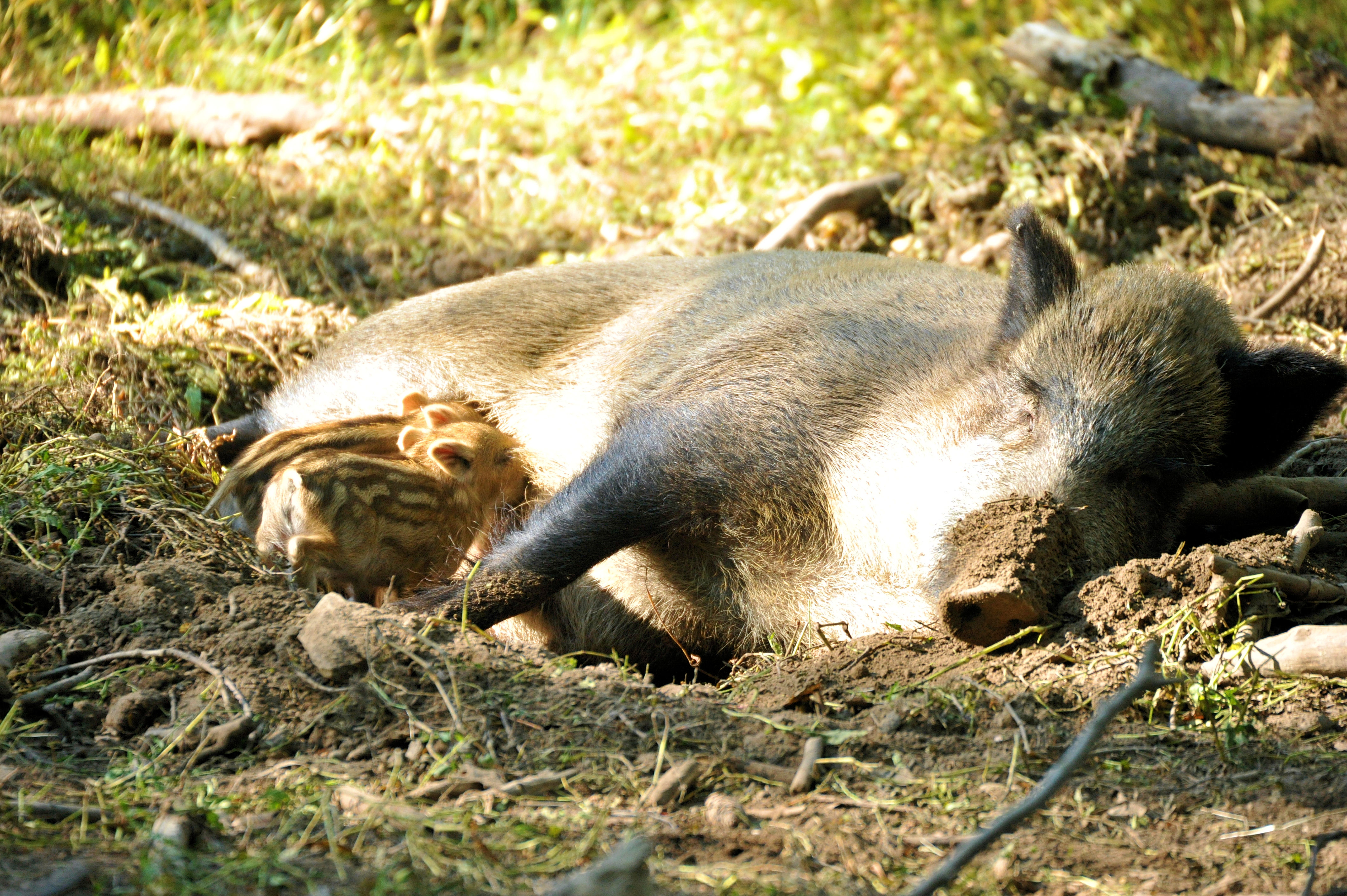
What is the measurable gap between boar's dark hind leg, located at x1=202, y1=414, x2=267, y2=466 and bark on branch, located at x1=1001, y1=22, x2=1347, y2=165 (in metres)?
4.91

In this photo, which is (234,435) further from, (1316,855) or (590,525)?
(1316,855)

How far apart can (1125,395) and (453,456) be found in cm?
220

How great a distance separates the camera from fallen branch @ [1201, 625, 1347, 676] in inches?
115

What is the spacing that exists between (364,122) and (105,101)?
157 cm

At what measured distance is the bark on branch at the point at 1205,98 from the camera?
5715 mm

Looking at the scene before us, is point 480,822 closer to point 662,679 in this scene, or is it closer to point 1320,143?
point 662,679

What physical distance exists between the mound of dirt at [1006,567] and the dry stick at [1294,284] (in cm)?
258

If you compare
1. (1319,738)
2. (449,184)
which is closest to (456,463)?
(1319,738)

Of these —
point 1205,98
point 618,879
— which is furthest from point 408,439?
point 1205,98

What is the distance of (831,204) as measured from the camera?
20.4 feet

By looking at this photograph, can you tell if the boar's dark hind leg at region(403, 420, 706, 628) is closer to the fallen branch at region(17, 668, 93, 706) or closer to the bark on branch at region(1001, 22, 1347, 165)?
the fallen branch at region(17, 668, 93, 706)

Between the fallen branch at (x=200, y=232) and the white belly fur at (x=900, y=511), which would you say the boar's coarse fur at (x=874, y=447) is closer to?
the white belly fur at (x=900, y=511)

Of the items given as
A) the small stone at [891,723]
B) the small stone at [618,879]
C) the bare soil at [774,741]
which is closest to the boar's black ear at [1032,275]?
the bare soil at [774,741]

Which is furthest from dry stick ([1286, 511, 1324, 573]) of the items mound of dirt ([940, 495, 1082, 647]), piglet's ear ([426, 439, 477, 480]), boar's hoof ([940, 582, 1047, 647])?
piglet's ear ([426, 439, 477, 480])
